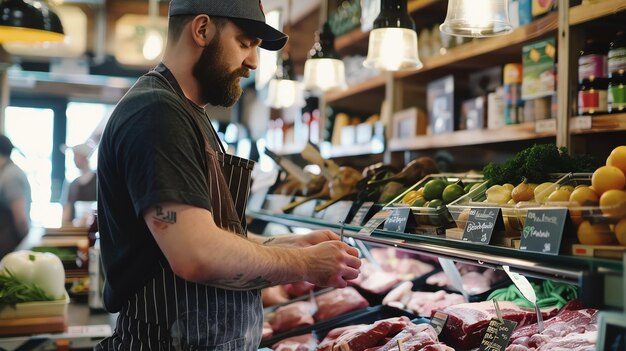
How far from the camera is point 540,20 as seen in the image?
3154 mm

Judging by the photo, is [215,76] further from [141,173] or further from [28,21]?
[28,21]

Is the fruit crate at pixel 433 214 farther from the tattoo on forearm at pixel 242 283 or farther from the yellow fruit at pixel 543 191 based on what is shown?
the tattoo on forearm at pixel 242 283

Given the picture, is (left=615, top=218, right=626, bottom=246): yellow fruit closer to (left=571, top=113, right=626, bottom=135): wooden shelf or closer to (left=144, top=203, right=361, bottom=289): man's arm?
(left=144, top=203, right=361, bottom=289): man's arm

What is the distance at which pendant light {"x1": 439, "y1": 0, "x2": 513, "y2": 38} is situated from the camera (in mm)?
2426

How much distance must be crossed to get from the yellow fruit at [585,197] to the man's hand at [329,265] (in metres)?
0.60

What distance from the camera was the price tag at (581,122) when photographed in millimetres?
2740

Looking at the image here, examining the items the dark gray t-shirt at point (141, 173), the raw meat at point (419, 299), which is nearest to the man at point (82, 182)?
the raw meat at point (419, 299)

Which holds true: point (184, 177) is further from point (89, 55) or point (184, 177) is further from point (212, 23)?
point (89, 55)

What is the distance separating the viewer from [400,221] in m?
2.27

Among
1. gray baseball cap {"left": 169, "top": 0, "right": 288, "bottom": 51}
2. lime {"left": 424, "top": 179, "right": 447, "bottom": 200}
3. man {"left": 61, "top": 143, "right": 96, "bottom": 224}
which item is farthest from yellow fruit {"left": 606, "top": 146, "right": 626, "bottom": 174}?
man {"left": 61, "top": 143, "right": 96, "bottom": 224}

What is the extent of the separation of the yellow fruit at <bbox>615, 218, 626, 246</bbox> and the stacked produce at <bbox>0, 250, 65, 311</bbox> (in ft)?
9.80

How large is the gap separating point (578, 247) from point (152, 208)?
993mm

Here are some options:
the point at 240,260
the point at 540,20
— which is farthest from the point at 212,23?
the point at 540,20

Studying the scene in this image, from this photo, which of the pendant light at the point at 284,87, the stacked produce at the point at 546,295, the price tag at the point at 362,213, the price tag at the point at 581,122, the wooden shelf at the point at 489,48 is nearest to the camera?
the stacked produce at the point at 546,295
